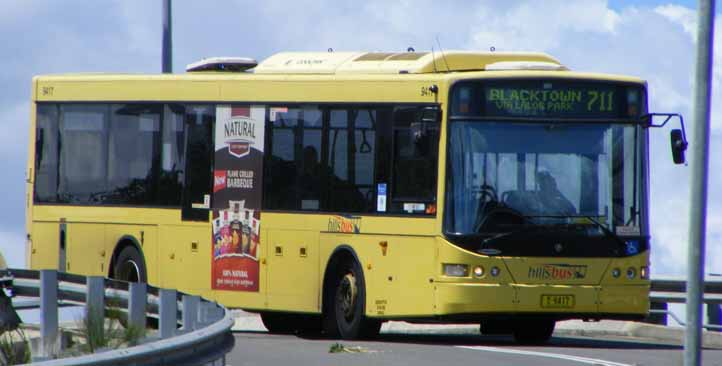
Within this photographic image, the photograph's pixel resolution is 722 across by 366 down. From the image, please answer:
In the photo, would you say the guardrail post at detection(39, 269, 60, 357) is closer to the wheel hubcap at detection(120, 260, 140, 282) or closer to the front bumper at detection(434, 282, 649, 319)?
the front bumper at detection(434, 282, 649, 319)

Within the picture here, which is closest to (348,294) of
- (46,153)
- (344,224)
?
(344,224)

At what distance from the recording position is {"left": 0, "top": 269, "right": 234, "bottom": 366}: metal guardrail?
1148cm

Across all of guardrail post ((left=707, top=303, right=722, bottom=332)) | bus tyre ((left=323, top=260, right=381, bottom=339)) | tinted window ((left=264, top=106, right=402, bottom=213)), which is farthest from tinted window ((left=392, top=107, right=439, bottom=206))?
guardrail post ((left=707, top=303, right=722, bottom=332))

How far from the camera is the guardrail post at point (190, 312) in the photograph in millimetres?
14633

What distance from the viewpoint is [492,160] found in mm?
19156

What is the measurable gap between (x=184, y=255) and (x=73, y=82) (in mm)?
3071

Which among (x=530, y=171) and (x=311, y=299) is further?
(x=311, y=299)

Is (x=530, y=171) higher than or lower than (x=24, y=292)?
higher

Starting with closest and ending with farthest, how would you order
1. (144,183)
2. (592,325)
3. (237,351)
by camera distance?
(237,351) → (144,183) → (592,325)

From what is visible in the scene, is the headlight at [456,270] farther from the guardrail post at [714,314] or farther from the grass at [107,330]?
the guardrail post at [714,314]

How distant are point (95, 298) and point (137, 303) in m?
1.21

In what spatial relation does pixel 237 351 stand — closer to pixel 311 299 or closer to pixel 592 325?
pixel 311 299

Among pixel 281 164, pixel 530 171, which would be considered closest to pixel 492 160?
pixel 530 171

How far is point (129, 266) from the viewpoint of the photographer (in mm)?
23016
